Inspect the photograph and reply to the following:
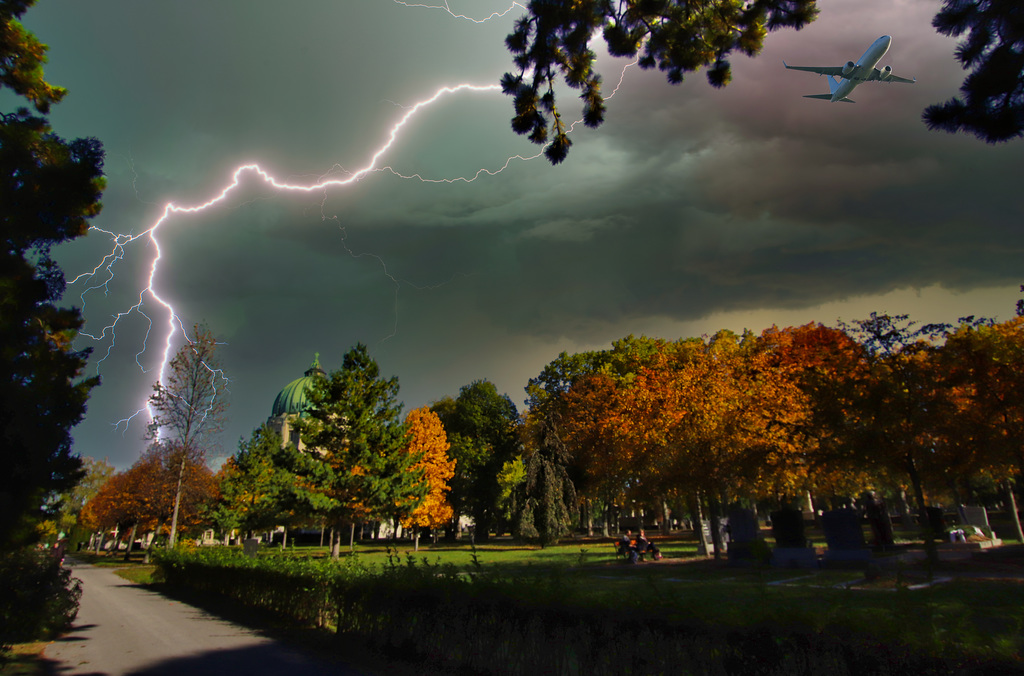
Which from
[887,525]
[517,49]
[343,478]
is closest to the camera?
[517,49]

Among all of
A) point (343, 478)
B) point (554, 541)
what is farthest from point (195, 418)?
point (554, 541)

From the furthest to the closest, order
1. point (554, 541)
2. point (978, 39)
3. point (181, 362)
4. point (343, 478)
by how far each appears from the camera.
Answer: point (554, 541), point (181, 362), point (343, 478), point (978, 39)

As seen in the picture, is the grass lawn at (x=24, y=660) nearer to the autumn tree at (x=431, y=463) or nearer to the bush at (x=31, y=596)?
the bush at (x=31, y=596)

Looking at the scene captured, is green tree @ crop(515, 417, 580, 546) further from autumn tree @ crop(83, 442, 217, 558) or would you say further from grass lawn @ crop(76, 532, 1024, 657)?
autumn tree @ crop(83, 442, 217, 558)

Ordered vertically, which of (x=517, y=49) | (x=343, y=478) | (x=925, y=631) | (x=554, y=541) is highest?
(x=517, y=49)

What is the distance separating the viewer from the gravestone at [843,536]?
17.1m

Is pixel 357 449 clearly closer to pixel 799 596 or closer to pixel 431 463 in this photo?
pixel 431 463

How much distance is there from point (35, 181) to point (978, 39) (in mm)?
13539

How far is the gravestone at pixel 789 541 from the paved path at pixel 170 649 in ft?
52.6

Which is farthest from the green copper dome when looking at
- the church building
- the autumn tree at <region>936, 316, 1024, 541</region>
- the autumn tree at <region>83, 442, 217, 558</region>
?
the autumn tree at <region>936, 316, 1024, 541</region>

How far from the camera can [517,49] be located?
7.96 metres

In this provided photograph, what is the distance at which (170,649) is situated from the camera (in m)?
9.27

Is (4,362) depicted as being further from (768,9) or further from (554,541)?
(554,541)

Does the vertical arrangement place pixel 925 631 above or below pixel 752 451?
below
